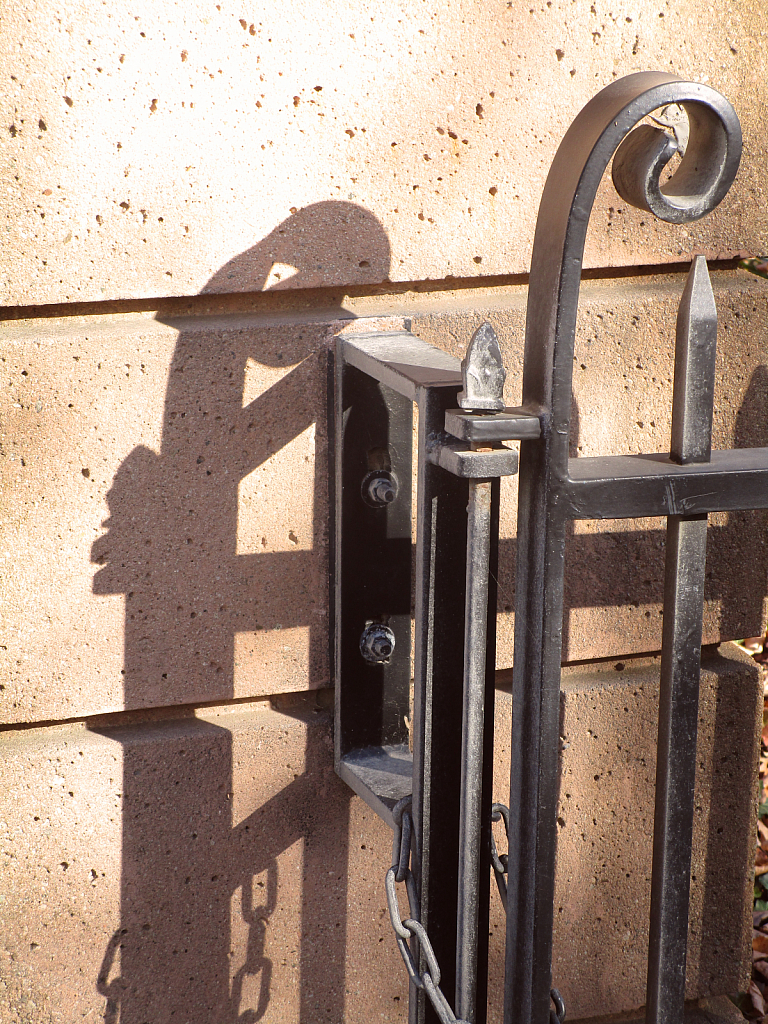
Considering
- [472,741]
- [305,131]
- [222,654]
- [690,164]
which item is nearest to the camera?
[690,164]

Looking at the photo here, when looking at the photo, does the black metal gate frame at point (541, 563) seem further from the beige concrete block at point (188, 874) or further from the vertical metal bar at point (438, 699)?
the beige concrete block at point (188, 874)

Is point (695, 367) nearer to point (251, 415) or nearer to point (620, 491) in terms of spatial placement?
point (620, 491)

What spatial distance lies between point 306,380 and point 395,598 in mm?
350

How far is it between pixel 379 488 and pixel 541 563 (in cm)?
42

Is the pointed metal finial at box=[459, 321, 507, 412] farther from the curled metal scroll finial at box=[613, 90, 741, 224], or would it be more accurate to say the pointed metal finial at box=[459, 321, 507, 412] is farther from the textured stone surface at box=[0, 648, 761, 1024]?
the textured stone surface at box=[0, 648, 761, 1024]

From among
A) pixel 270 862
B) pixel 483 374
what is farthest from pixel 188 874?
pixel 483 374

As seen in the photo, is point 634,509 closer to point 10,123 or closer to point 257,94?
point 257,94

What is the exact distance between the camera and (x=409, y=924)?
3.61ft

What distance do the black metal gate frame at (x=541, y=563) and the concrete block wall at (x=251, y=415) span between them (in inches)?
11.4

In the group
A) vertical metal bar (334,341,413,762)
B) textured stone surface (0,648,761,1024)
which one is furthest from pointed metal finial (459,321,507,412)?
textured stone surface (0,648,761,1024)

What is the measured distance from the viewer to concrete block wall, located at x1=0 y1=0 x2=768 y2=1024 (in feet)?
4.22

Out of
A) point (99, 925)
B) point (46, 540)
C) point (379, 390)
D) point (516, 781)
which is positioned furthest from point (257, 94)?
point (99, 925)

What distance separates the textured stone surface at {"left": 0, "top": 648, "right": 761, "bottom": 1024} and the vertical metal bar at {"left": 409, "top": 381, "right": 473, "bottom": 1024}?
0.40 meters

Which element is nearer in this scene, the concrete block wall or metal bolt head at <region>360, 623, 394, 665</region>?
the concrete block wall
